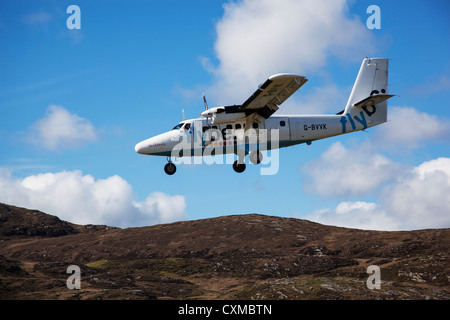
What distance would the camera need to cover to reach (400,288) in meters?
49.5

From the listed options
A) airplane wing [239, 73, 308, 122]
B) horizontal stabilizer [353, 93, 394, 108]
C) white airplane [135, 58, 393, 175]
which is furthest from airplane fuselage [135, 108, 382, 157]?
horizontal stabilizer [353, 93, 394, 108]

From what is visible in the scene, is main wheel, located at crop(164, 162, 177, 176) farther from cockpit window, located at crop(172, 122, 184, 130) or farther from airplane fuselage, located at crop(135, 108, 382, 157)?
cockpit window, located at crop(172, 122, 184, 130)

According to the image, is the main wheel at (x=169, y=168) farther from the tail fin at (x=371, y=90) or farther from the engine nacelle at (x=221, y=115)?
the tail fin at (x=371, y=90)

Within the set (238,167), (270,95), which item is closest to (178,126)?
(238,167)

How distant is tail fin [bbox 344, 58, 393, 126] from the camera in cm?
3700

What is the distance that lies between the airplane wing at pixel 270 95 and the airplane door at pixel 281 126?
32.5 inches

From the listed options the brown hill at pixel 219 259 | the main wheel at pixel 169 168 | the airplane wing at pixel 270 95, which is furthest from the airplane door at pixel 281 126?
the brown hill at pixel 219 259

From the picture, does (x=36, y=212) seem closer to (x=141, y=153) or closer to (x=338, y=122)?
(x=141, y=153)

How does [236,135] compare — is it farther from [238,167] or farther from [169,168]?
[169,168]

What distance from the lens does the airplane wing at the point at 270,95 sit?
30.3 m

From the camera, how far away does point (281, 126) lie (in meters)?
34.9
